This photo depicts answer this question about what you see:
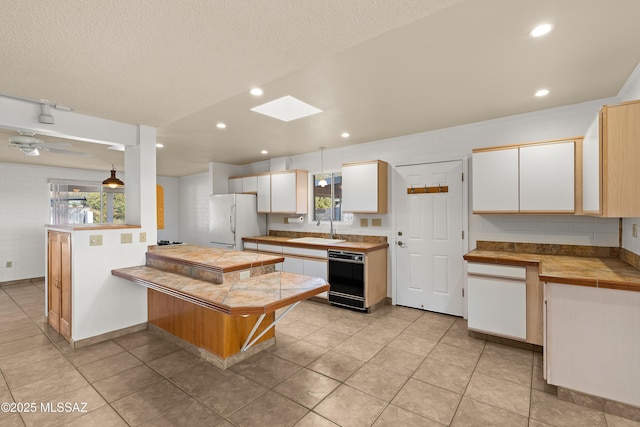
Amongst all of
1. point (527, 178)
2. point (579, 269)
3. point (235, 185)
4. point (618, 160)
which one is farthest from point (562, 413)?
point (235, 185)

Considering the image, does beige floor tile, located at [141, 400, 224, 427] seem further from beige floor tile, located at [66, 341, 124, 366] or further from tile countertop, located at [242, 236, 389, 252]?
tile countertop, located at [242, 236, 389, 252]

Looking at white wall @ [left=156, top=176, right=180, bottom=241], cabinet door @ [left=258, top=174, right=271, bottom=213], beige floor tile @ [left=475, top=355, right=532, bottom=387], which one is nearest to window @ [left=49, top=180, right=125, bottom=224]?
white wall @ [left=156, top=176, right=180, bottom=241]

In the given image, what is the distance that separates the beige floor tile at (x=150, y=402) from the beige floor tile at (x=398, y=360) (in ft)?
5.22

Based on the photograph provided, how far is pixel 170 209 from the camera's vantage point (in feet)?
28.3

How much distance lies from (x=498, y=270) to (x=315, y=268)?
2.41 m

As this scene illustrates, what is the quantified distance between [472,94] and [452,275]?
2.22 metres

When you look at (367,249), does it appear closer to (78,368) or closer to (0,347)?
(78,368)

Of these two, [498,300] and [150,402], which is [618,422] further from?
[150,402]

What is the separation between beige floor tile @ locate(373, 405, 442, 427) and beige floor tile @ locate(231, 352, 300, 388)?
851mm

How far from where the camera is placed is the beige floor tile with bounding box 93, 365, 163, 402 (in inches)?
89.0

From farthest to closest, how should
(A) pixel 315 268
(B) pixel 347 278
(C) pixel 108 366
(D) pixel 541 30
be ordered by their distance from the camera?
(A) pixel 315 268 → (B) pixel 347 278 → (C) pixel 108 366 → (D) pixel 541 30

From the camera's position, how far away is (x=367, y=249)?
398 cm

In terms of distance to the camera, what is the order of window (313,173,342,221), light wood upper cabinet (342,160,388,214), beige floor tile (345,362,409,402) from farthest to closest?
window (313,173,342,221) < light wood upper cabinet (342,160,388,214) < beige floor tile (345,362,409,402)

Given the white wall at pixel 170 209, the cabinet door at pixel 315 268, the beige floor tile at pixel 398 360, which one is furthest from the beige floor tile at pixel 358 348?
the white wall at pixel 170 209
